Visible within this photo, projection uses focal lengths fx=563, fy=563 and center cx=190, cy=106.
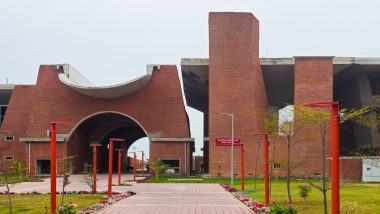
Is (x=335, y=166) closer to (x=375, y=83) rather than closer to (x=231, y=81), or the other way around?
(x=231, y=81)

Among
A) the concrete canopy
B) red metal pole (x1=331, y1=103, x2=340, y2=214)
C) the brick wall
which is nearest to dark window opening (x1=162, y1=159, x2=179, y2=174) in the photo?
the brick wall

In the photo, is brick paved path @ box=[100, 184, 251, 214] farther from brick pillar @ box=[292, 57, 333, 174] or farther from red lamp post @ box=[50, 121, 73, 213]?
brick pillar @ box=[292, 57, 333, 174]

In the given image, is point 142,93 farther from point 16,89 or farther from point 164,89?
point 16,89

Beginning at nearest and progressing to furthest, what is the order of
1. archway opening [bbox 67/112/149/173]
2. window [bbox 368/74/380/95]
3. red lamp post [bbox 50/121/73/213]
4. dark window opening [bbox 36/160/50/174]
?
red lamp post [bbox 50/121/73/213]
window [bbox 368/74/380/95]
dark window opening [bbox 36/160/50/174]
archway opening [bbox 67/112/149/173]

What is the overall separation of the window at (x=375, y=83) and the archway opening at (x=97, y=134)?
21.2 m

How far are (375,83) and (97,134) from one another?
98.0ft

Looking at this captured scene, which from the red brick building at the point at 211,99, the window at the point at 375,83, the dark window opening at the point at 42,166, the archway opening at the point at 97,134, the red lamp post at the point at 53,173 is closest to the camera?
the red lamp post at the point at 53,173

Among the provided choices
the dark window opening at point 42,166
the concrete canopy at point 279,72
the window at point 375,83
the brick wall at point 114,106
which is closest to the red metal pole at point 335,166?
the concrete canopy at point 279,72

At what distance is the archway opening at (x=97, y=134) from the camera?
5403 centimetres

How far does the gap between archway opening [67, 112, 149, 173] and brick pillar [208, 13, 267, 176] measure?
8.53m

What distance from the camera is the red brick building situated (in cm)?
4675

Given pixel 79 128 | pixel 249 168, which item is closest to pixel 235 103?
pixel 249 168

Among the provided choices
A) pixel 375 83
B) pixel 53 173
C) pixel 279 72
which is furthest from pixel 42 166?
pixel 53 173

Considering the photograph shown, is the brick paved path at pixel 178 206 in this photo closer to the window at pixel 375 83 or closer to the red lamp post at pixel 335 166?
the red lamp post at pixel 335 166
